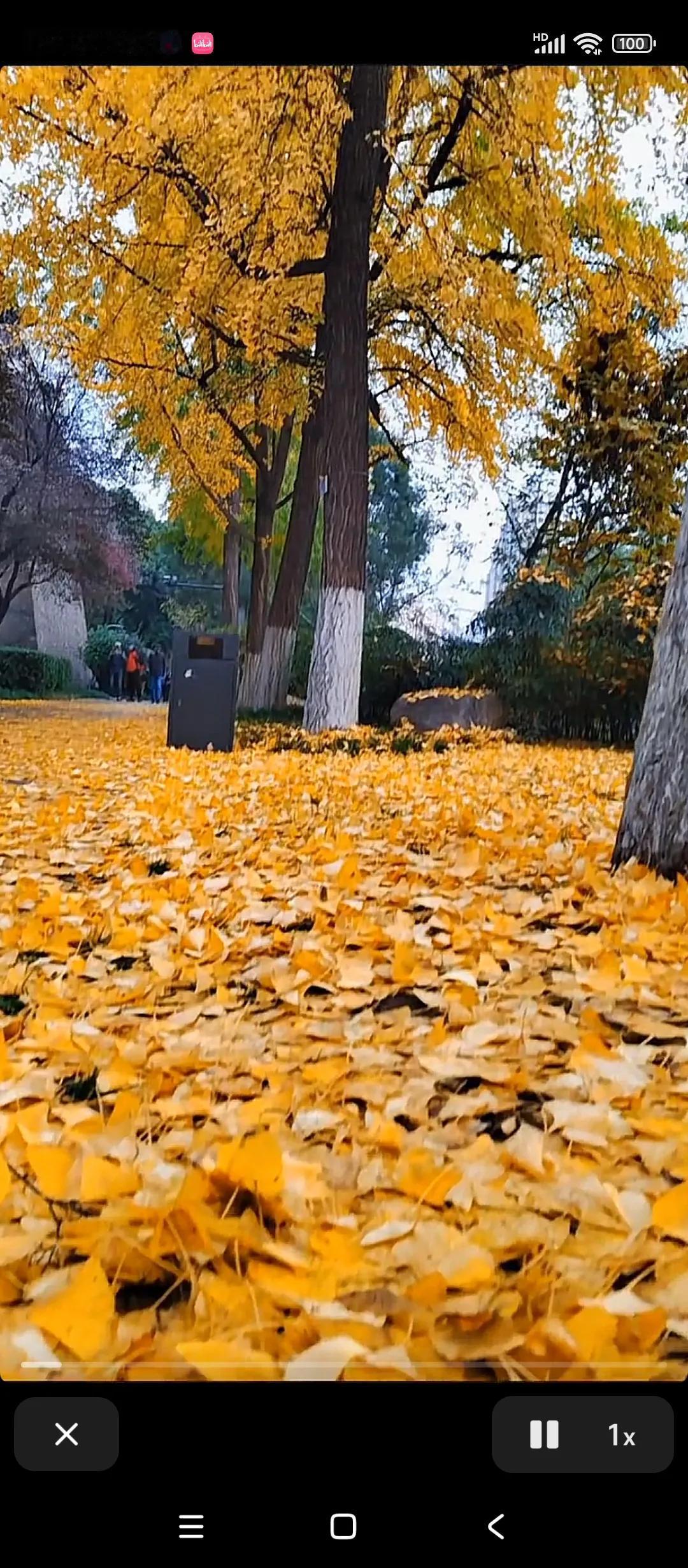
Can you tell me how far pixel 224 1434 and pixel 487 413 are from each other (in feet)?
3.22

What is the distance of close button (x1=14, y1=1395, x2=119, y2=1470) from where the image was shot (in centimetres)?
58

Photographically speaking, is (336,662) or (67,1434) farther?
(336,662)

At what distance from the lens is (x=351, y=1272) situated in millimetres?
628

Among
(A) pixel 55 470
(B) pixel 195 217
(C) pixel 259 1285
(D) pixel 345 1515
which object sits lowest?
(D) pixel 345 1515

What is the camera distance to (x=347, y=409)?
1.02 meters

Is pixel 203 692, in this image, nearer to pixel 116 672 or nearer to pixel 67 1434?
pixel 116 672

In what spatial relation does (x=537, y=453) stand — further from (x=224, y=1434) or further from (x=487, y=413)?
(x=224, y=1434)

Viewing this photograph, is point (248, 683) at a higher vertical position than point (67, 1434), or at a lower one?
higher

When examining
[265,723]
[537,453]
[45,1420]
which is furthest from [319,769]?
[45,1420]

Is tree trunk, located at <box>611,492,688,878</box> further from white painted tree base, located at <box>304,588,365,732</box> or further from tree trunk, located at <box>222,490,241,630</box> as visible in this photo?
tree trunk, located at <box>222,490,241,630</box>
